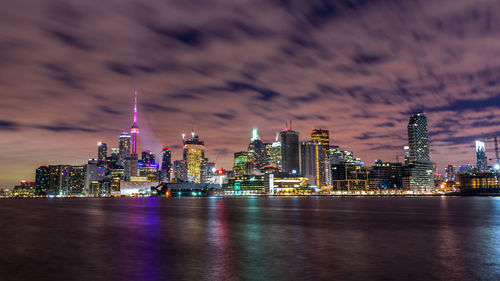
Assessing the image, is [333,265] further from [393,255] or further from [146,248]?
[146,248]

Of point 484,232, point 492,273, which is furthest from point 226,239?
point 484,232

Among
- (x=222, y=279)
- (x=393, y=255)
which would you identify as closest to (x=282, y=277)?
(x=222, y=279)

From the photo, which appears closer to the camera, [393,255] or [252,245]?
[393,255]

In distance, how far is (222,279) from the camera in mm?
21219

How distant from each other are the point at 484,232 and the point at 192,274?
39.3 m

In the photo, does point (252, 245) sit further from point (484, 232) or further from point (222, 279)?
point (484, 232)

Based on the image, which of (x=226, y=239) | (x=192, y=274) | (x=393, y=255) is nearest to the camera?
(x=192, y=274)

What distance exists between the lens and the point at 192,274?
22.6m

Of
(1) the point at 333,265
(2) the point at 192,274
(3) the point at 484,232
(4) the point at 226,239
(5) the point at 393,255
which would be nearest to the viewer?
(2) the point at 192,274

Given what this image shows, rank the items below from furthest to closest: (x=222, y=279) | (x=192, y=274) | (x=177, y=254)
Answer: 1. (x=177, y=254)
2. (x=192, y=274)
3. (x=222, y=279)

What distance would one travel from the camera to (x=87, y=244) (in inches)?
1449

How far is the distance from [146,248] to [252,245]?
32.5ft

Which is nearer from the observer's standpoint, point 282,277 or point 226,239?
point 282,277

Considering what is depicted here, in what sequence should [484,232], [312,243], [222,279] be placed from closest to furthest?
[222,279] → [312,243] → [484,232]
